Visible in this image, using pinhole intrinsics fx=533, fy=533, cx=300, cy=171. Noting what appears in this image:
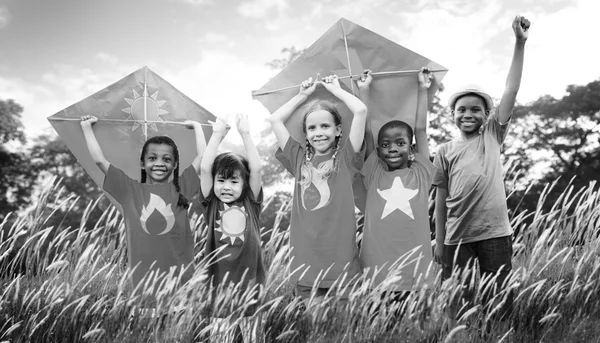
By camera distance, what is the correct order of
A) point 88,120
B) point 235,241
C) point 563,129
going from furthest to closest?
point 563,129 < point 88,120 < point 235,241

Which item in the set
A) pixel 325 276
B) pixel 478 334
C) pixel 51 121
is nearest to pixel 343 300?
pixel 325 276

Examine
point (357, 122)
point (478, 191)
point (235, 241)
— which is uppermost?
point (357, 122)

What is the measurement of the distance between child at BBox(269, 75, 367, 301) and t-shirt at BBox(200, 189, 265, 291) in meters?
0.28

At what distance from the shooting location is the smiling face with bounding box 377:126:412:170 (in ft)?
12.2

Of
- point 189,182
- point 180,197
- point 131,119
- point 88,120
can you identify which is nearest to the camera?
point 180,197

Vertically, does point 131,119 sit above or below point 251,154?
above

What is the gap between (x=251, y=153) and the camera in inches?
148

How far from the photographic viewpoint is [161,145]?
4.05 meters

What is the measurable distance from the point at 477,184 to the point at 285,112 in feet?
4.93

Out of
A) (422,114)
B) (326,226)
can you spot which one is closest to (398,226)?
(326,226)

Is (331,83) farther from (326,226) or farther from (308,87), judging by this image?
(326,226)

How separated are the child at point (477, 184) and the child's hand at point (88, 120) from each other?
2814 mm

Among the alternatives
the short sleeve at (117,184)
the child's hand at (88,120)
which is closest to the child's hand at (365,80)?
the short sleeve at (117,184)

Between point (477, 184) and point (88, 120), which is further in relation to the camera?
point (88, 120)
